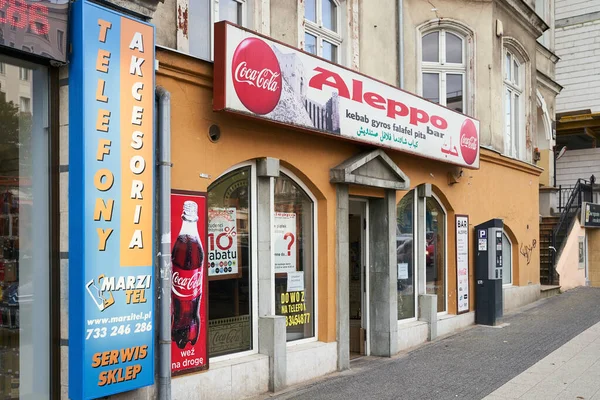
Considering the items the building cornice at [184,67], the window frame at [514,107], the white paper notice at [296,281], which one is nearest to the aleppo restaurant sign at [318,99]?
the building cornice at [184,67]

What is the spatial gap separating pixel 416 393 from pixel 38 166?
4.87 meters

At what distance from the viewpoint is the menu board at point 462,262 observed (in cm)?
1218

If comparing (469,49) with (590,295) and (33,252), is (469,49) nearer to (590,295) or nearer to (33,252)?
(590,295)

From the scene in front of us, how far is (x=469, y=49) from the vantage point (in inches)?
506

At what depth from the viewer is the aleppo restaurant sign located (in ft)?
21.9

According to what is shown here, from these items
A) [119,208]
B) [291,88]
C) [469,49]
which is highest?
[469,49]

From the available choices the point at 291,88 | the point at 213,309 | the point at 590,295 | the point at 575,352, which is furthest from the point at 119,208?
the point at 590,295

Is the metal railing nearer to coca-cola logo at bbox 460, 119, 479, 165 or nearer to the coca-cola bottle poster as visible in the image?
coca-cola logo at bbox 460, 119, 479, 165

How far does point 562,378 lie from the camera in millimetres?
8055

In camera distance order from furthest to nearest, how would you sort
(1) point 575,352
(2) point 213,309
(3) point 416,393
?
(1) point 575,352 → (3) point 416,393 → (2) point 213,309

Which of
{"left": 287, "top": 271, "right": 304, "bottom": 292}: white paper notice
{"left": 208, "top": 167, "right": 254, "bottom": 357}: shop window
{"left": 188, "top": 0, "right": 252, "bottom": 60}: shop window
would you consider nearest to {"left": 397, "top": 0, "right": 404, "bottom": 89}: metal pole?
{"left": 188, "top": 0, "right": 252, "bottom": 60}: shop window

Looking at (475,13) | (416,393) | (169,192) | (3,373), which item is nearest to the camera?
(3,373)

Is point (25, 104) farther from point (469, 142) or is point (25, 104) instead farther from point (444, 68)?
point (444, 68)

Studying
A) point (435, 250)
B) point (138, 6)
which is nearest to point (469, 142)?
point (435, 250)
